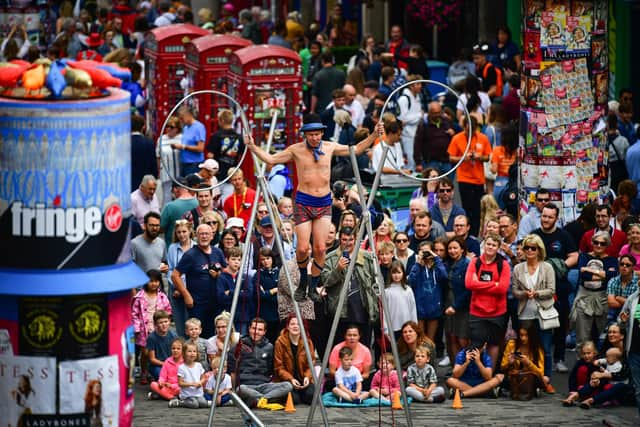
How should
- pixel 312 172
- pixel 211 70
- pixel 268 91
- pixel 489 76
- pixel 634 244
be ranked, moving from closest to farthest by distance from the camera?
pixel 312 172
pixel 634 244
pixel 268 91
pixel 211 70
pixel 489 76

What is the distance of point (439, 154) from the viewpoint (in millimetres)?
21406

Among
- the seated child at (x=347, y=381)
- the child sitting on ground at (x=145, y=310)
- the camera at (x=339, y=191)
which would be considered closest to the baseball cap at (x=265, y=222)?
the camera at (x=339, y=191)

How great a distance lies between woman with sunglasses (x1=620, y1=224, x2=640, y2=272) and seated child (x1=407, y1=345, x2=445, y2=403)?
2.25m

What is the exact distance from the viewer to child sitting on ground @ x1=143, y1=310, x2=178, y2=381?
16.4 meters

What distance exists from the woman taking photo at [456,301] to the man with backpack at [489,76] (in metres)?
8.52

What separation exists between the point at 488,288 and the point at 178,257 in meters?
3.33

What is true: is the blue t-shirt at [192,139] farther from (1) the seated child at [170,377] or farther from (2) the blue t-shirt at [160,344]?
(1) the seated child at [170,377]

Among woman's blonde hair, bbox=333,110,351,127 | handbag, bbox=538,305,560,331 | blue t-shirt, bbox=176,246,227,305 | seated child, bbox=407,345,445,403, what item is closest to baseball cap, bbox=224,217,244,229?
blue t-shirt, bbox=176,246,227,305

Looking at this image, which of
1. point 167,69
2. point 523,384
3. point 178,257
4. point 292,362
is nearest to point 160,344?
point 178,257

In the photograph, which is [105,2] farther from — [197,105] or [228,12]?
[197,105]

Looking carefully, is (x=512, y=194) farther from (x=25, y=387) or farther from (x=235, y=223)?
(x=25, y=387)

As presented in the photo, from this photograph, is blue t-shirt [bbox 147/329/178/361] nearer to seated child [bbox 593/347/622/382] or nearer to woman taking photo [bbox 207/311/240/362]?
woman taking photo [bbox 207/311/240/362]

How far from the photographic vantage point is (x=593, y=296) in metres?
16.4

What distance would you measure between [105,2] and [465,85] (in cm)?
2141
